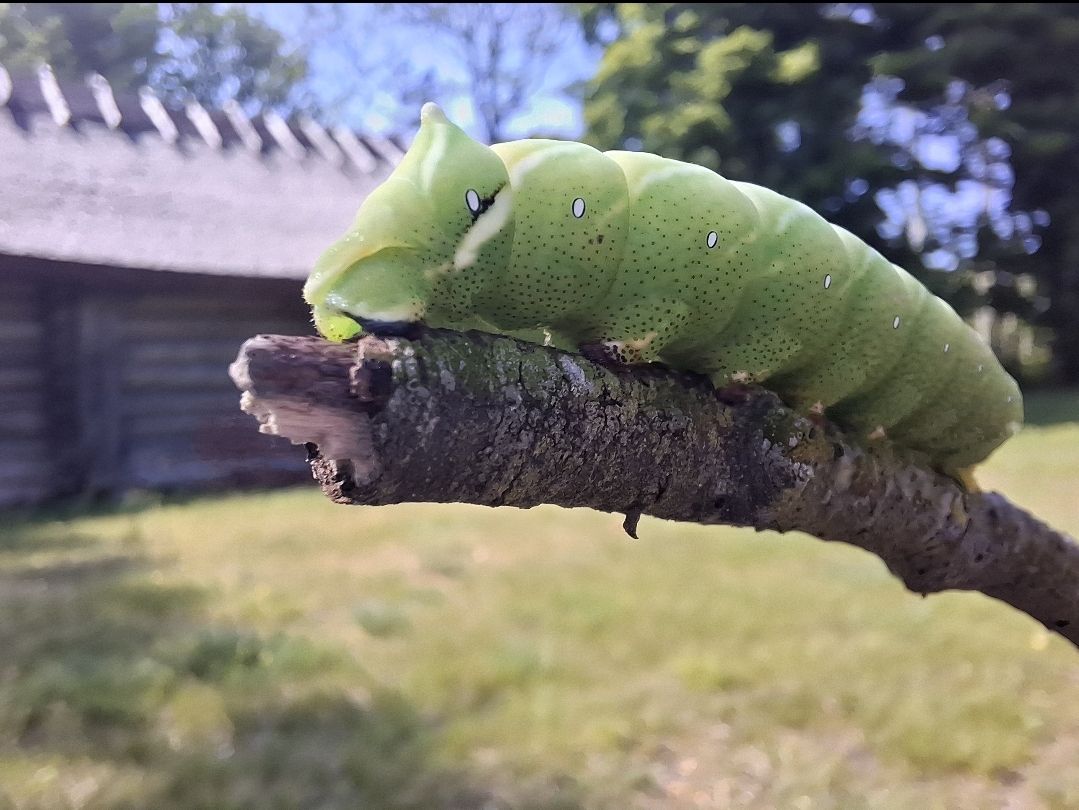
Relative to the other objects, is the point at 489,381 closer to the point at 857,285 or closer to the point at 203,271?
the point at 857,285

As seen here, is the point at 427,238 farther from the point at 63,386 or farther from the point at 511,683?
the point at 63,386

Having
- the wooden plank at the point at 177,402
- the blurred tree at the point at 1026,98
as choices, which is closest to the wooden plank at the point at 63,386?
the wooden plank at the point at 177,402

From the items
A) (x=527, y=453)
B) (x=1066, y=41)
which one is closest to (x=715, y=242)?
(x=527, y=453)

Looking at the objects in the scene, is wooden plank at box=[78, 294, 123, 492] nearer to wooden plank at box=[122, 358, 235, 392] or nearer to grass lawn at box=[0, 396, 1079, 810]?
wooden plank at box=[122, 358, 235, 392]

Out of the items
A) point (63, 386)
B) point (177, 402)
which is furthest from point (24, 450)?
point (177, 402)

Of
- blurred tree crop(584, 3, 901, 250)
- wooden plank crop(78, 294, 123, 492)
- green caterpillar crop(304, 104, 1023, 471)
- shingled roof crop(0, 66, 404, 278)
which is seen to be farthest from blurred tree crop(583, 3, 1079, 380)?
green caterpillar crop(304, 104, 1023, 471)
